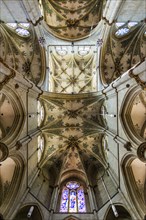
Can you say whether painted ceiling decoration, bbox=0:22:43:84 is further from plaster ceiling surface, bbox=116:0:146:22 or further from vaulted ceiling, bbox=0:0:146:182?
plaster ceiling surface, bbox=116:0:146:22

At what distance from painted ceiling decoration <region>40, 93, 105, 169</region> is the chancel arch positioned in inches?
139

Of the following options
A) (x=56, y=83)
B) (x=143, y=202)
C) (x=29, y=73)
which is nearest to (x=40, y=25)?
(x=29, y=73)

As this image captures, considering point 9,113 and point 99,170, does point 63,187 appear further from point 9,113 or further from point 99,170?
point 9,113

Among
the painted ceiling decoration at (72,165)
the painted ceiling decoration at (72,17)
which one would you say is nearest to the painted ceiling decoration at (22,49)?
the painted ceiling decoration at (72,17)

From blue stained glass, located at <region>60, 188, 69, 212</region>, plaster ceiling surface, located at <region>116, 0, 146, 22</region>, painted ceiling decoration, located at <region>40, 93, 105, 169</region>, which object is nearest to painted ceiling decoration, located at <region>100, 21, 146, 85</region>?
plaster ceiling surface, located at <region>116, 0, 146, 22</region>

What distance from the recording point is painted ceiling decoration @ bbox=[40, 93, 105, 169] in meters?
15.7

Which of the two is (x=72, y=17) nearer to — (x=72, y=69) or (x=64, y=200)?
(x=72, y=69)

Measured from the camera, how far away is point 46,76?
1631 cm

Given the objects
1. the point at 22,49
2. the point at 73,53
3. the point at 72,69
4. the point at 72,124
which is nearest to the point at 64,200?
the point at 72,124

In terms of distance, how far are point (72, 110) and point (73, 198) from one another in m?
5.49

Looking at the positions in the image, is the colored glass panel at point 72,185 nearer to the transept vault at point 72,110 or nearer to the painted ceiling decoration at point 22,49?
the transept vault at point 72,110

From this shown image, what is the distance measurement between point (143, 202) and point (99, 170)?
5184mm

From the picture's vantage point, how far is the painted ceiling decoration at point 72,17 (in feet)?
51.8

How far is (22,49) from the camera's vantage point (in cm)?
1551
